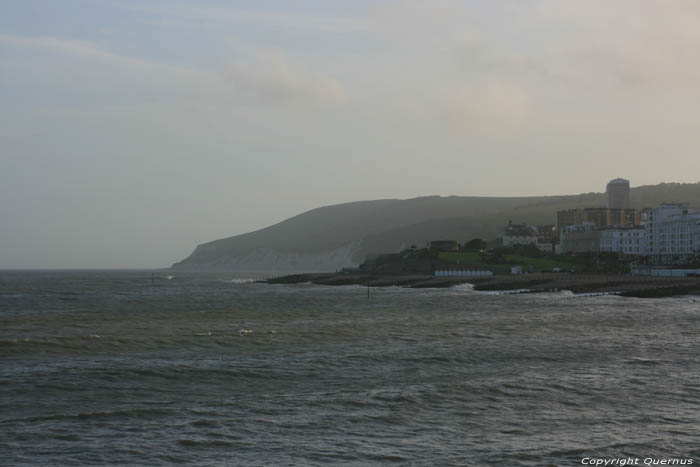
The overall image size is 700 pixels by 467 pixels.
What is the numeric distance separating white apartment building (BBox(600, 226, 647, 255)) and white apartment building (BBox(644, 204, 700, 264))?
Answer: 9.50 feet

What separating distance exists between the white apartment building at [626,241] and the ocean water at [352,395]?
482 feet

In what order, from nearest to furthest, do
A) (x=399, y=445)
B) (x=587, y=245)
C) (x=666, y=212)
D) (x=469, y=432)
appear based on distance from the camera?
(x=399, y=445) < (x=469, y=432) < (x=666, y=212) < (x=587, y=245)

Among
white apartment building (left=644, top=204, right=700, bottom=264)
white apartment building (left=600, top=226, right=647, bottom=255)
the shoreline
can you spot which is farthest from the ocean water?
white apartment building (left=600, top=226, right=647, bottom=255)

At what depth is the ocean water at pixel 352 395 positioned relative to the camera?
57.1 feet

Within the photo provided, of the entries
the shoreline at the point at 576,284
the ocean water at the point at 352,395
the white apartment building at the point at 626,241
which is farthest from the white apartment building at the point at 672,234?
the ocean water at the point at 352,395

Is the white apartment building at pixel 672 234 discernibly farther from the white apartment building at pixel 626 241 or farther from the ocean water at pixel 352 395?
the ocean water at pixel 352 395

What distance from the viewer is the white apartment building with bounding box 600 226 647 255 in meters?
185

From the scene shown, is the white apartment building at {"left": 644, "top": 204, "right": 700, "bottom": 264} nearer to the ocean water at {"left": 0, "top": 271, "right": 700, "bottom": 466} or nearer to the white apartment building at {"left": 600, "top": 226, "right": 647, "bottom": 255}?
the white apartment building at {"left": 600, "top": 226, "right": 647, "bottom": 255}

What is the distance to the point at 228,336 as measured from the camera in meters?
42.3

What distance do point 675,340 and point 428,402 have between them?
1973cm

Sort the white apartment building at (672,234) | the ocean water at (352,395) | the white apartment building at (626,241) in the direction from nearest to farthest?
the ocean water at (352,395)
the white apartment building at (672,234)
the white apartment building at (626,241)

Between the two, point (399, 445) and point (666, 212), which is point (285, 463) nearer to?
point (399, 445)

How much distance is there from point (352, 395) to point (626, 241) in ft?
580

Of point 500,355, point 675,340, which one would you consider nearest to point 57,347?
point 500,355
